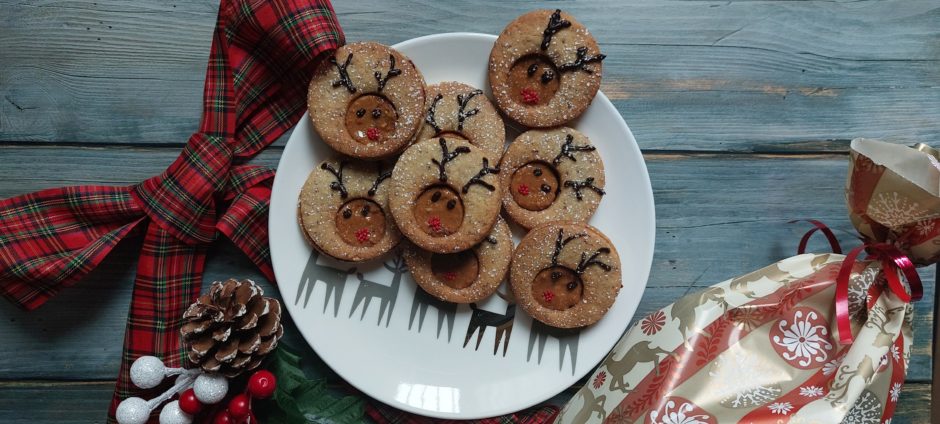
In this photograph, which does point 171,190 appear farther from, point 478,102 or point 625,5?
point 625,5

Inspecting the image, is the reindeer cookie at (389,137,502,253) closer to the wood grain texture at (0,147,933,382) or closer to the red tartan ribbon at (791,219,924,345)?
the wood grain texture at (0,147,933,382)

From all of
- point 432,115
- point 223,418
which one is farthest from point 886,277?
point 223,418

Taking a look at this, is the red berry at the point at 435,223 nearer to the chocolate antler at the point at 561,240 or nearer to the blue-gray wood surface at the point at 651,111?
the chocolate antler at the point at 561,240

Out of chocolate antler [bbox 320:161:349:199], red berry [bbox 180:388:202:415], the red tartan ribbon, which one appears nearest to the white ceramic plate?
chocolate antler [bbox 320:161:349:199]

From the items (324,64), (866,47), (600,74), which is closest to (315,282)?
(324,64)

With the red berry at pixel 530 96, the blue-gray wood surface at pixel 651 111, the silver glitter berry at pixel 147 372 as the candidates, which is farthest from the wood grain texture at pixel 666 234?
the red berry at pixel 530 96

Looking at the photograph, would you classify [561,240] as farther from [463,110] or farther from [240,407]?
[240,407]

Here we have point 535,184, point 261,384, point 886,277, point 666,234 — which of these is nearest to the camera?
point 886,277
